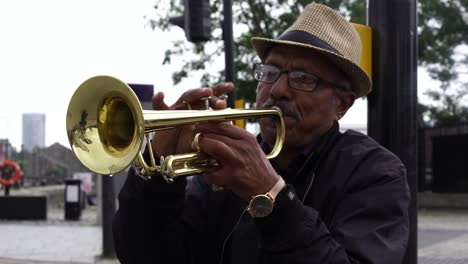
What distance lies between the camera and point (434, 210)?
61.3 feet

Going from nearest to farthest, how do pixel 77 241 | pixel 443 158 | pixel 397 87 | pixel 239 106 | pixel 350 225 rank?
pixel 350 225 → pixel 397 87 → pixel 239 106 → pixel 77 241 → pixel 443 158

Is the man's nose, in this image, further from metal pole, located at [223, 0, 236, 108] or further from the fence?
the fence

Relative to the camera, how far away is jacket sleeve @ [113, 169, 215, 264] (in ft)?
7.04

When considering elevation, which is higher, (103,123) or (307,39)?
(307,39)

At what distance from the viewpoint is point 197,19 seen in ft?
23.2

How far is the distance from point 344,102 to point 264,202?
2.49ft

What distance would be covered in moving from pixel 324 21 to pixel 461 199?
17.6m

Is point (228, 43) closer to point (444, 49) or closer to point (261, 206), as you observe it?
point (261, 206)

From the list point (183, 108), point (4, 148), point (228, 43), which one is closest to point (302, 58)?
point (183, 108)

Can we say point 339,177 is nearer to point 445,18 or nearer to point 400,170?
point 400,170

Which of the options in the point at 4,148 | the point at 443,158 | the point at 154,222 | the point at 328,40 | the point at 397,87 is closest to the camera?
the point at 154,222

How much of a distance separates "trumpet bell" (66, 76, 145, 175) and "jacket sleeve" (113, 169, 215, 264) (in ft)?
0.56

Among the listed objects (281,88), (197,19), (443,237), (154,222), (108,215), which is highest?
(197,19)

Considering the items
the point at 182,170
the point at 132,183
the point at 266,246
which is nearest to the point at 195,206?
the point at 132,183
